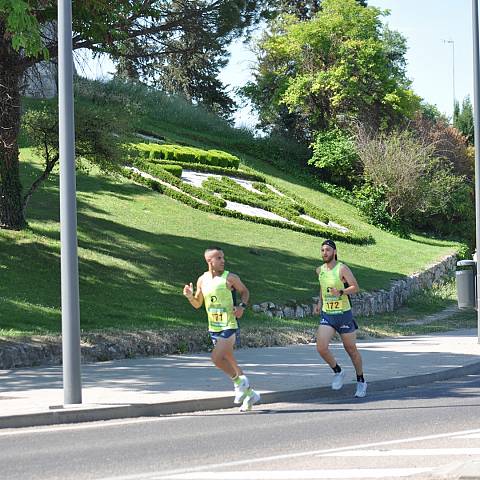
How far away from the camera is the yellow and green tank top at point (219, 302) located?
13812 mm

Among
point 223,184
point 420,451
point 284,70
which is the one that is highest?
point 284,70

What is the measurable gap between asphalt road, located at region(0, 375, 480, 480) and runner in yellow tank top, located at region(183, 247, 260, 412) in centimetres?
44

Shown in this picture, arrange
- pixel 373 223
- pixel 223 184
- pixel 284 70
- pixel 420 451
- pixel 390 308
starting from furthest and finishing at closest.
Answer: pixel 284 70, pixel 373 223, pixel 223 184, pixel 390 308, pixel 420 451

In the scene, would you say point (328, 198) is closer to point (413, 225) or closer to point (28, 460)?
point (413, 225)

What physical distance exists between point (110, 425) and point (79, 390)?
3.40 feet

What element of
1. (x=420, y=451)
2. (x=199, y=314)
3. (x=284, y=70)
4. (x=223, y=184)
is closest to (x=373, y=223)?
(x=223, y=184)

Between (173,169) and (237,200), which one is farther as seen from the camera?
(173,169)

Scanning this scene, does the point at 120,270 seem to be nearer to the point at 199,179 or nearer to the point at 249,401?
the point at 249,401

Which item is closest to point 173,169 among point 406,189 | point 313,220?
point 313,220

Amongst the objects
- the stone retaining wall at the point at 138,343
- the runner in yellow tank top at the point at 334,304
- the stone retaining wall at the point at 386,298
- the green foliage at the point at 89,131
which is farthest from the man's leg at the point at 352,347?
the green foliage at the point at 89,131

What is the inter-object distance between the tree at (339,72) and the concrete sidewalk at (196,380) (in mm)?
38961

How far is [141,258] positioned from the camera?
31.2 metres

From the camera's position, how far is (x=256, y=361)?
2017cm

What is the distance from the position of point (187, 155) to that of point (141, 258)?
19.2 meters
